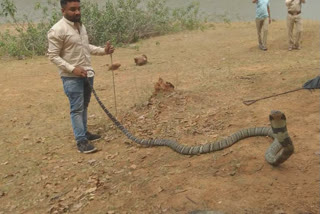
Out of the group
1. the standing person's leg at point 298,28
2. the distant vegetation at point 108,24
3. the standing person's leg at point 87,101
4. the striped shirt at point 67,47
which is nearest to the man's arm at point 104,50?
the striped shirt at point 67,47

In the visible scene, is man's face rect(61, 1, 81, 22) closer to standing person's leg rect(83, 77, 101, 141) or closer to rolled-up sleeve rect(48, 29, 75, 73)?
rolled-up sleeve rect(48, 29, 75, 73)

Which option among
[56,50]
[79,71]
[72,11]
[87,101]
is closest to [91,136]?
[87,101]

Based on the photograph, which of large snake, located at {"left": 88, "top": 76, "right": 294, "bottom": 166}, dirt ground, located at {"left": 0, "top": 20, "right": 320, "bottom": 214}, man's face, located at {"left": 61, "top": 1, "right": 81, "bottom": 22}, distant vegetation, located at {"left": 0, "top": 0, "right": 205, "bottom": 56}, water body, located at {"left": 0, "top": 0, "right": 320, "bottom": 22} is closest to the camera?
large snake, located at {"left": 88, "top": 76, "right": 294, "bottom": 166}

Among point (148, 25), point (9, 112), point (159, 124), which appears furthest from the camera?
point (148, 25)

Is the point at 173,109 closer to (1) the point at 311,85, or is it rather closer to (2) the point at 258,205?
(1) the point at 311,85

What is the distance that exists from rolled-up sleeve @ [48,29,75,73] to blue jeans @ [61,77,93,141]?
0.73ft

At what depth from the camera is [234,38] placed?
513 inches

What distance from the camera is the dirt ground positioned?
3289 mm

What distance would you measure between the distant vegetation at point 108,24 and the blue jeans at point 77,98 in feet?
27.0

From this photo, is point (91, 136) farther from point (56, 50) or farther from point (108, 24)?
point (108, 24)

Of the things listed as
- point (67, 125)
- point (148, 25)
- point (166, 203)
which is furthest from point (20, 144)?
point (148, 25)

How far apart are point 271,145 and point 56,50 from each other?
2635 mm

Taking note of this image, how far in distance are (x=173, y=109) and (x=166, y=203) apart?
8.72 feet

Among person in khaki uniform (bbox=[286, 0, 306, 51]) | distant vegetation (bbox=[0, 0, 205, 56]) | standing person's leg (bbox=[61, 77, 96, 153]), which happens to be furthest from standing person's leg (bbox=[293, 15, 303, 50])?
standing person's leg (bbox=[61, 77, 96, 153])
